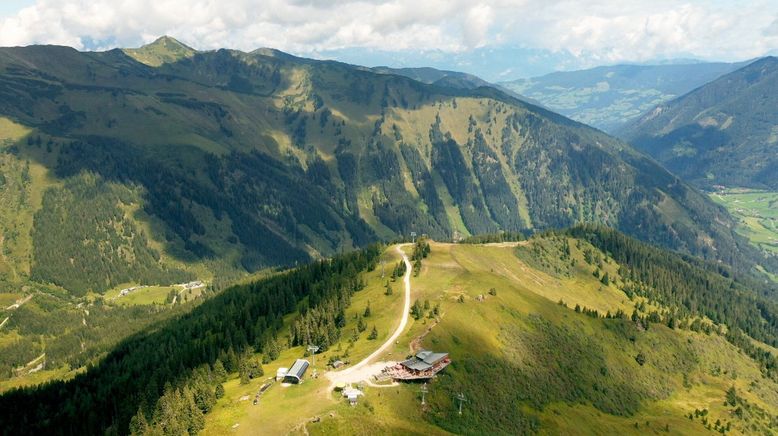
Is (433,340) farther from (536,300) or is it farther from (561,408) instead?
(536,300)

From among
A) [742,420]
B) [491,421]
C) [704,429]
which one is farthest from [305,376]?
[742,420]

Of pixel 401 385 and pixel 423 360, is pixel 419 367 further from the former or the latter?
pixel 401 385

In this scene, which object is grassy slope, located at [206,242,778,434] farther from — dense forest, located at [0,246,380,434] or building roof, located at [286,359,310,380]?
dense forest, located at [0,246,380,434]

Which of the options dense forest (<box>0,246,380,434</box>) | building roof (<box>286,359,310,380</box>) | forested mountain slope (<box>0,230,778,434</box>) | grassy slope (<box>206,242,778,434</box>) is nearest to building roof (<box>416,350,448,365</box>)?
forested mountain slope (<box>0,230,778,434</box>)

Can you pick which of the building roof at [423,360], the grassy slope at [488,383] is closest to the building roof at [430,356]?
the building roof at [423,360]

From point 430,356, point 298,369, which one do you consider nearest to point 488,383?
point 430,356

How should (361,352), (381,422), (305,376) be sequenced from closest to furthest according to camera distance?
(381,422)
(305,376)
(361,352)
